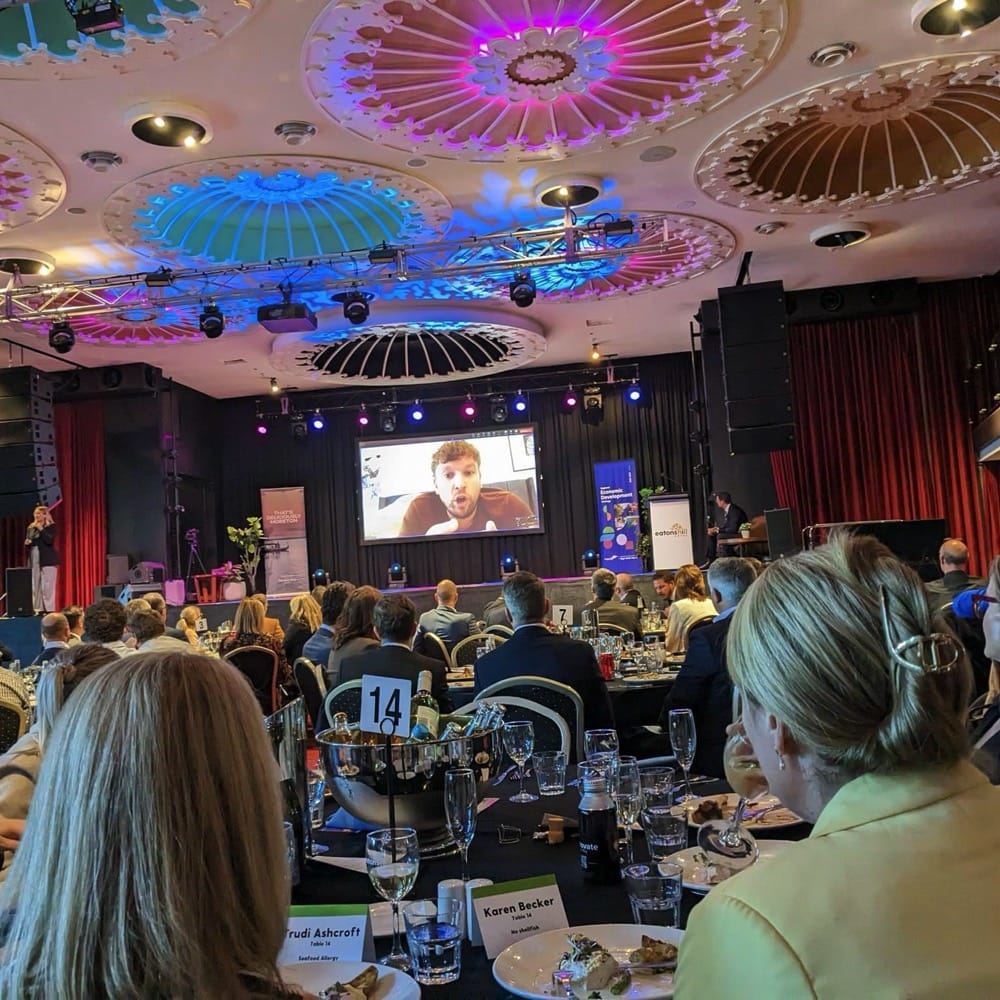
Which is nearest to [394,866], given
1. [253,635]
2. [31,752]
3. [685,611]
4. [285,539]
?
[31,752]

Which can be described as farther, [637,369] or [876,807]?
[637,369]

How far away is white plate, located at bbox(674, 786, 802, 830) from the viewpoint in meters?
1.95

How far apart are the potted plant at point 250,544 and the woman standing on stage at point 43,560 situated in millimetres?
Result: 3163

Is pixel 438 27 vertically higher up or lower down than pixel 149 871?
higher up

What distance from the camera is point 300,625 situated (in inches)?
300

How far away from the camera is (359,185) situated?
727cm

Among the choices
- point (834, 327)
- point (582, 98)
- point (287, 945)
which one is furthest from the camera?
point (834, 327)

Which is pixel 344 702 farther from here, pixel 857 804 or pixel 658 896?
pixel 857 804

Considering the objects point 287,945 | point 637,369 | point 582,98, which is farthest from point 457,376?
point 287,945

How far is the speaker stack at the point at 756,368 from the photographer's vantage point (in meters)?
9.07

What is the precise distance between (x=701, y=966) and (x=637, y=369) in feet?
44.5

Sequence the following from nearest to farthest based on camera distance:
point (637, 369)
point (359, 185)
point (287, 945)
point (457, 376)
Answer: point (287, 945), point (359, 185), point (457, 376), point (637, 369)

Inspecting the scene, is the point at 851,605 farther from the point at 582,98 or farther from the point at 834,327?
the point at 834,327

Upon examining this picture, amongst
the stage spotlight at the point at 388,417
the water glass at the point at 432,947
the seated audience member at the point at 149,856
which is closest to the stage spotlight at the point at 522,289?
the stage spotlight at the point at 388,417
